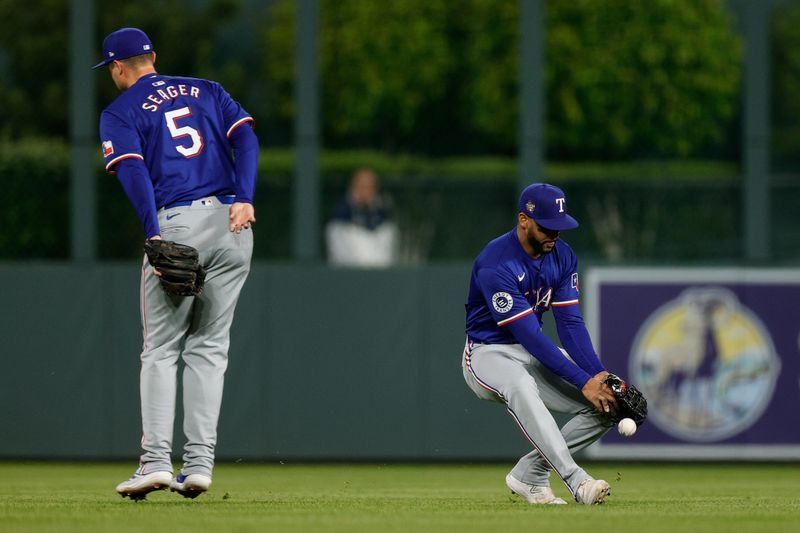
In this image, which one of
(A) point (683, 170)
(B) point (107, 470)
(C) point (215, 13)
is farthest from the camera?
(C) point (215, 13)

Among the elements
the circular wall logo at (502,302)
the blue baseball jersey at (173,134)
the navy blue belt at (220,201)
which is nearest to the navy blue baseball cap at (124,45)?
the blue baseball jersey at (173,134)

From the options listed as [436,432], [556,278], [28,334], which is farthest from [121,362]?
[556,278]

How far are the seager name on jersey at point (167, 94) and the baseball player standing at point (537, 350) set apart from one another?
58.0 inches

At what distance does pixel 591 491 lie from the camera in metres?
6.11

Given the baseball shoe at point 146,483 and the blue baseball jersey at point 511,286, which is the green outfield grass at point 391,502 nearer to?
the baseball shoe at point 146,483

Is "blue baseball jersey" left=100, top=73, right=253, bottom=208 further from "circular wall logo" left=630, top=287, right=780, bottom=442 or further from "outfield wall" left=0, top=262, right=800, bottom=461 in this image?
"circular wall logo" left=630, top=287, right=780, bottom=442

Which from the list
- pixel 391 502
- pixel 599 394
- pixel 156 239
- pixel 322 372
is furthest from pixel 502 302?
pixel 322 372

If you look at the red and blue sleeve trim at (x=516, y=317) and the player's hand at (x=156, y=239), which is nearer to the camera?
the player's hand at (x=156, y=239)

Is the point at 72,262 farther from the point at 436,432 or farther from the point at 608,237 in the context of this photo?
the point at 608,237

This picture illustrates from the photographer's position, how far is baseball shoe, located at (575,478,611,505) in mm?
6109

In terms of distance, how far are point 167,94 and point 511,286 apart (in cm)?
172

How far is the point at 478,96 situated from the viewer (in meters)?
13.7

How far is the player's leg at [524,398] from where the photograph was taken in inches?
244

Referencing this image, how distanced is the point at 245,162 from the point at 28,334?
427 cm
